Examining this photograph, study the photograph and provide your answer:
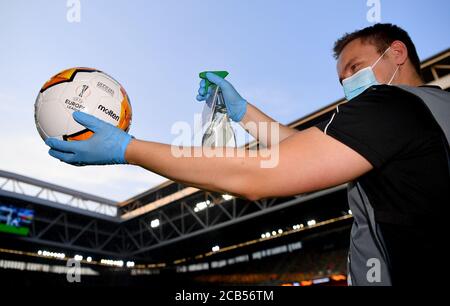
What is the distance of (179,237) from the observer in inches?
709

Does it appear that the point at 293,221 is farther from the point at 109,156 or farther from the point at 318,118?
the point at 109,156

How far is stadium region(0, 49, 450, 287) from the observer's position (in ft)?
51.4

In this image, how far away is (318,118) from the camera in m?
12.7

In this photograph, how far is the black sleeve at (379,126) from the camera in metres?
1.11

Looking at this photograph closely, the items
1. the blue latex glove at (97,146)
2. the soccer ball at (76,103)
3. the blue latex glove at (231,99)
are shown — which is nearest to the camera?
the blue latex glove at (97,146)

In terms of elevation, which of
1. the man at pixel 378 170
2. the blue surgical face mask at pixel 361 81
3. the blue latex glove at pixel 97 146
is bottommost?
the man at pixel 378 170

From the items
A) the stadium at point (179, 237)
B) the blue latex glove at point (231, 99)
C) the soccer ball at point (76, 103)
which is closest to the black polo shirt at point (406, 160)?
the blue latex glove at point (231, 99)

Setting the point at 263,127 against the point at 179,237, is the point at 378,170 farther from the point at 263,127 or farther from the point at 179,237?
the point at 179,237

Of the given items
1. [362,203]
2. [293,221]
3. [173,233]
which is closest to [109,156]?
[362,203]

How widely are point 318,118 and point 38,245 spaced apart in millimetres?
17676

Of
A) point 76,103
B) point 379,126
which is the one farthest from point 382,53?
point 76,103

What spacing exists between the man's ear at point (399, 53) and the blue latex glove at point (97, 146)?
1606 millimetres

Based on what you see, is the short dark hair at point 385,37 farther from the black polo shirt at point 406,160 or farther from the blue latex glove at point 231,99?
the blue latex glove at point 231,99

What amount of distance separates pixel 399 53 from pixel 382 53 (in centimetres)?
9
